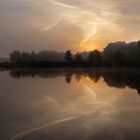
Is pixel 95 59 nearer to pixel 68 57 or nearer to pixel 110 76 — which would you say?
pixel 68 57

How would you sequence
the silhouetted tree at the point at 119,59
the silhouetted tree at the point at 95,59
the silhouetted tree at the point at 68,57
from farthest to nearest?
the silhouetted tree at the point at 68,57 → the silhouetted tree at the point at 95,59 → the silhouetted tree at the point at 119,59

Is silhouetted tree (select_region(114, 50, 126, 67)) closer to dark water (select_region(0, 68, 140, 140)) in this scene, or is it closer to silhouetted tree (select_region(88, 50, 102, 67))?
silhouetted tree (select_region(88, 50, 102, 67))

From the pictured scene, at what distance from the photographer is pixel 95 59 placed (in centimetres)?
9856

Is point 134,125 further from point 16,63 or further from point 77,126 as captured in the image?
point 16,63

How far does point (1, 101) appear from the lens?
61.6 ft

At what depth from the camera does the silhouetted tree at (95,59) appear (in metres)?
97.9

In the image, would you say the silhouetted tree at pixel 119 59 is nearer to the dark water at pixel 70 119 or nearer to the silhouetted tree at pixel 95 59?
the silhouetted tree at pixel 95 59

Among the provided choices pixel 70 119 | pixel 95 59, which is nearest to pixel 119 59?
pixel 95 59

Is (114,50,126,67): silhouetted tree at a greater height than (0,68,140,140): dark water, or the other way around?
(114,50,126,67): silhouetted tree

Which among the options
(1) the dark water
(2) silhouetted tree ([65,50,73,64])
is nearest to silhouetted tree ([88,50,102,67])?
(2) silhouetted tree ([65,50,73,64])

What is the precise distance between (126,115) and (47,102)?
503cm

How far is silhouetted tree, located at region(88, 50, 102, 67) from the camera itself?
3856 inches

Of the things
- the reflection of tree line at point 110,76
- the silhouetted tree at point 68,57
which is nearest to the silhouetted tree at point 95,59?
the silhouetted tree at point 68,57

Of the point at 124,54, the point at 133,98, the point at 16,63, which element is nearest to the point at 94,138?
the point at 133,98
